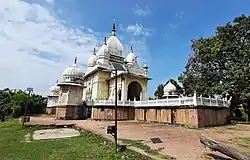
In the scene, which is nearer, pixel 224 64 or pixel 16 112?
pixel 224 64

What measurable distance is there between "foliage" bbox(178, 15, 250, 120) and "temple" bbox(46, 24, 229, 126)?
3186mm

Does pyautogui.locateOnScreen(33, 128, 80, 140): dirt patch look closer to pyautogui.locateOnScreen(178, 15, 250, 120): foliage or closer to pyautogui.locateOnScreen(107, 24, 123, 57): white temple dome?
pyautogui.locateOnScreen(178, 15, 250, 120): foliage

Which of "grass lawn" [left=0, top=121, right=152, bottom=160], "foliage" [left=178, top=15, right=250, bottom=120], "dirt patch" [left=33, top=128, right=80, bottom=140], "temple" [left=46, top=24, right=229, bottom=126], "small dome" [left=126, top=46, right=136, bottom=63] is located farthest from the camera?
"small dome" [left=126, top=46, right=136, bottom=63]

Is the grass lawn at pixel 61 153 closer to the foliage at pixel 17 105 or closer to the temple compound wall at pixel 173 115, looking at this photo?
the temple compound wall at pixel 173 115

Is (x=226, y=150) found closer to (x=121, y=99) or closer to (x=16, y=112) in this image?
(x=121, y=99)

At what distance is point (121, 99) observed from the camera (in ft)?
103

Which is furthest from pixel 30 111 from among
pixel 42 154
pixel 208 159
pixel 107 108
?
pixel 208 159

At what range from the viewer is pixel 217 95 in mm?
25250

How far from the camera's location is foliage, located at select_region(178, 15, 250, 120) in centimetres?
2351

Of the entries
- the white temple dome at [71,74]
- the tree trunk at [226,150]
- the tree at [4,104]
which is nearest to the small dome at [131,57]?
the white temple dome at [71,74]

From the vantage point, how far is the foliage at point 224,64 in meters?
23.5

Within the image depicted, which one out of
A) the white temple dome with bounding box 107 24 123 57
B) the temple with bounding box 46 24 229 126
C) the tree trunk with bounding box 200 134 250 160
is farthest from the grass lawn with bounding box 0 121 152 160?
the white temple dome with bounding box 107 24 123 57

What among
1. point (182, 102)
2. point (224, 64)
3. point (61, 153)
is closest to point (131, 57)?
point (224, 64)

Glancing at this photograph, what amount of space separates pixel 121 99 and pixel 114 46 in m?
14.3
